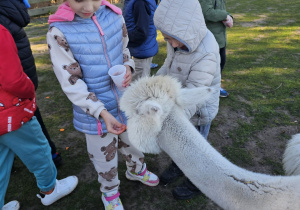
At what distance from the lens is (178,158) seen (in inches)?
52.3

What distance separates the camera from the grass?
7.45 feet

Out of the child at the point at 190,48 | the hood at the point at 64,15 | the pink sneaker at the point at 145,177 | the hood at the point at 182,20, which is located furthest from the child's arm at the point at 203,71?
the pink sneaker at the point at 145,177

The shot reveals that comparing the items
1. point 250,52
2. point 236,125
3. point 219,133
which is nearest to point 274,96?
point 236,125

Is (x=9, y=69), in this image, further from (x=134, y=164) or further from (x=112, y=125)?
(x=134, y=164)

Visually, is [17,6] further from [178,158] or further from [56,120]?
[56,120]

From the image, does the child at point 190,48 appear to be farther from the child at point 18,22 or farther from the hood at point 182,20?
the child at point 18,22

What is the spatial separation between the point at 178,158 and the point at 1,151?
128cm

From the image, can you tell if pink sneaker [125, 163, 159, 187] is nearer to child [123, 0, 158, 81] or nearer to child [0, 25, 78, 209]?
child [0, 25, 78, 209]

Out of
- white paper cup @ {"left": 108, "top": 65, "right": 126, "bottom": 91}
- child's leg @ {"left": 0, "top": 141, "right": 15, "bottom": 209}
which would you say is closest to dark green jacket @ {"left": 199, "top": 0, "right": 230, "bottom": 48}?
white paper cup @ {"left": 108, "top": 65, "right": 126, "bottom": 91}

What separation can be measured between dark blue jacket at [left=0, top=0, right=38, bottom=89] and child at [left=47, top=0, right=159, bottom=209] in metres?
0.52

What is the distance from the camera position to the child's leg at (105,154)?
1.74 m

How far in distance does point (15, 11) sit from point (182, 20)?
1.28 m

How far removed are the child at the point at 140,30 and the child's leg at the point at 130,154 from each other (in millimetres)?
1476

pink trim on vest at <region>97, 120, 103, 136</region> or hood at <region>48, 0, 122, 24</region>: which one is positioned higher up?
hood at <region>48, 0, 122, 24</region>
